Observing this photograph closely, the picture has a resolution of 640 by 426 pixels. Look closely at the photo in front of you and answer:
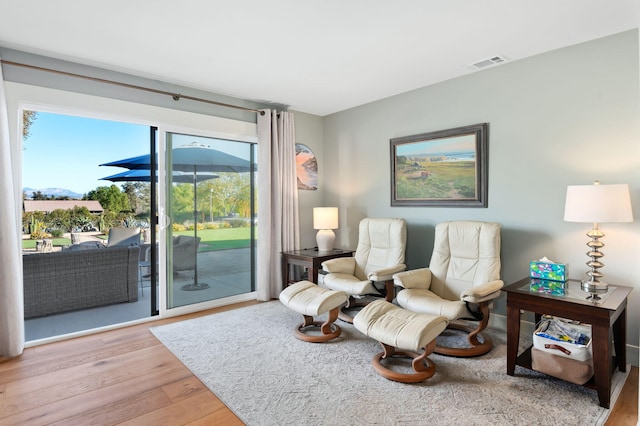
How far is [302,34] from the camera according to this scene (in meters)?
2.60

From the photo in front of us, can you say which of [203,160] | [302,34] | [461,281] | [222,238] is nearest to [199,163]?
[203,160]

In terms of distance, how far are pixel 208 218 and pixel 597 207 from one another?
3.57 meters

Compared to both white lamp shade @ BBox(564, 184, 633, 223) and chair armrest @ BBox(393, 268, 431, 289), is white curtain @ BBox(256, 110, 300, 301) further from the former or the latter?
white lamp shade @ BBox(564, 184, 633, 223)

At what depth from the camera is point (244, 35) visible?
103 inches

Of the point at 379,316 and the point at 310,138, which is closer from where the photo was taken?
the point at 379,316

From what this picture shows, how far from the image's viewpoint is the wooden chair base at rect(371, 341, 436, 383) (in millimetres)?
2299

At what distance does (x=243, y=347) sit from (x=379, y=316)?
3.82 feet

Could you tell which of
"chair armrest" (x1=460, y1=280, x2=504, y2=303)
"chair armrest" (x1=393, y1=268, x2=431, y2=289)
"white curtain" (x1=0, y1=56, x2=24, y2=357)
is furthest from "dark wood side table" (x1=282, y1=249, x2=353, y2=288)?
"white curtain" (x1=0, y1=56, x2=24, y2=357)

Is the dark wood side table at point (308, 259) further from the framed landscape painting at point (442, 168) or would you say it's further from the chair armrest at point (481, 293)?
the chair armrest at point (481, 293)

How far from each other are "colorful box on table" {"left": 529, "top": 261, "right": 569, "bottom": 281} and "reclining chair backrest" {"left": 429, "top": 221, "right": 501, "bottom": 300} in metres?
0.30

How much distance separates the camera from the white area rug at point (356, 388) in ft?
6.37

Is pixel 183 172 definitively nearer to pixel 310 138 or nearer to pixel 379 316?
pixel 310 138

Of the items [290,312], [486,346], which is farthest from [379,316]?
[290,312]

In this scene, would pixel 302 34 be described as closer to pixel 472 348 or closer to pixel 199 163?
pixel 199 163
